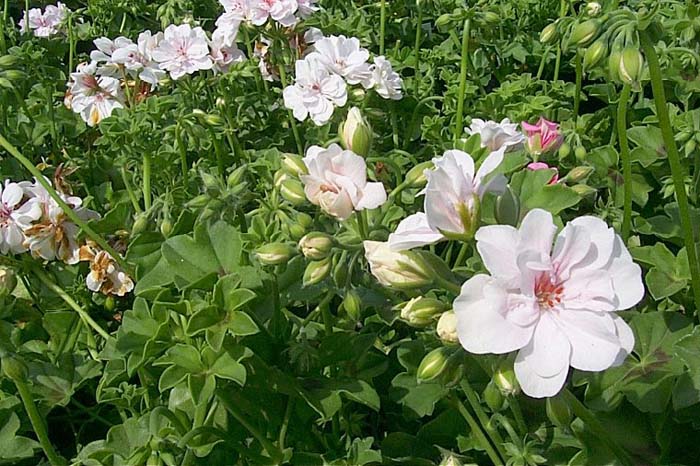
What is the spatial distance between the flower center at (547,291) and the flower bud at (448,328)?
0.11 metres

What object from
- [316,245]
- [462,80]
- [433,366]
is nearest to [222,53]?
[462,80]

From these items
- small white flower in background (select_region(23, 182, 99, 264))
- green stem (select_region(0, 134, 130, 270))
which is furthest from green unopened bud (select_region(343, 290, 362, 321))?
small white flower in background (select_region(23, 182, 99, 264))

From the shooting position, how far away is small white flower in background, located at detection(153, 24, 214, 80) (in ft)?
8.61

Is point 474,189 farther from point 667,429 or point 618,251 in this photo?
point 667,429

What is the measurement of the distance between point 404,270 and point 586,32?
49 centimetres

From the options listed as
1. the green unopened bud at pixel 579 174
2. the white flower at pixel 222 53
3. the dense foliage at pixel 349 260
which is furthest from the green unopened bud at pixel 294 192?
the white flower at pixel 222 53

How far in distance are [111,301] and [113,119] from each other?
469 millimetres

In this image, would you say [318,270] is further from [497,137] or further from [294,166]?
[497,137]

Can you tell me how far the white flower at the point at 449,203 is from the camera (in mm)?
1250

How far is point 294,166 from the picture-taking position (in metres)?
1.59

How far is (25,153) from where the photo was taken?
110 inches

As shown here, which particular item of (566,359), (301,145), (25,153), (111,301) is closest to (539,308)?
(566,359)

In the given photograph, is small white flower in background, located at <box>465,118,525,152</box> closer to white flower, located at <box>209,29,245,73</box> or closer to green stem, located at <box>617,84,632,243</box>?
green stem, located at <box>617,84,632,243</box>

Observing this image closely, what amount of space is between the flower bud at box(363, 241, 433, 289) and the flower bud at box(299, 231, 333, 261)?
16cm
